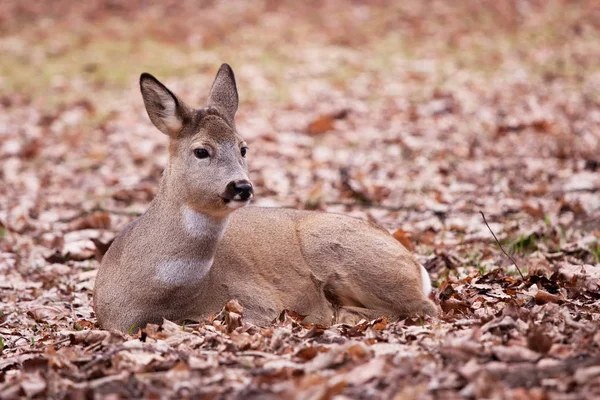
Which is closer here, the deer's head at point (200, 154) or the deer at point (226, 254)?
the deer's head at point (200, 154)

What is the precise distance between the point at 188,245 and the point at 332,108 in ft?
25.9

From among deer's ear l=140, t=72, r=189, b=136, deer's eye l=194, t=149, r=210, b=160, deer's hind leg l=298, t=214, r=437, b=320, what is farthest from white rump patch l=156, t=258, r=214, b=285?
deer's hind leg l=298, t=214, r=437, b=320

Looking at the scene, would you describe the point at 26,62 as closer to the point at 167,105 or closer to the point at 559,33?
the point at 559,33

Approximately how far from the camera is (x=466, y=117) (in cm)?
1231

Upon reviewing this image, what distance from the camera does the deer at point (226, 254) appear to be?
5.30 metres

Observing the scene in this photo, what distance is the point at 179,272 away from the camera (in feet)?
17.5

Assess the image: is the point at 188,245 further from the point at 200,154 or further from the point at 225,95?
the point at 225,95

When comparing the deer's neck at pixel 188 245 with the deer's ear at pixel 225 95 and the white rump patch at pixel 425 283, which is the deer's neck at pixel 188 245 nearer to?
the deer's ear at pixel 225 95

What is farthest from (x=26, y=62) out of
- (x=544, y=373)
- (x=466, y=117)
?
(x=544, y=373)

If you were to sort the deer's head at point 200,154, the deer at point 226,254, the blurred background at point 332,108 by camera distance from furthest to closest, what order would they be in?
the blurred background at point 332,108 → the deer at point 226,254 → the deer's head at point 200,154

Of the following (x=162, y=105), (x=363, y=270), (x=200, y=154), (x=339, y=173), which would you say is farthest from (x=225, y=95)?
(x=339, y=173)

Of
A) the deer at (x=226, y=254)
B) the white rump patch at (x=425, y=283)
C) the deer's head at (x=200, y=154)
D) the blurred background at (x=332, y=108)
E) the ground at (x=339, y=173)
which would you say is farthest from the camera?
the blurred background at (x=332, y=108)

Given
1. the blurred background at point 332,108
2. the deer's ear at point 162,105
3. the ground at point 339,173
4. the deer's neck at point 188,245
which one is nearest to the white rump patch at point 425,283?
the ground at point 339,173

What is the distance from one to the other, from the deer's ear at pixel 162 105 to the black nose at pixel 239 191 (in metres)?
0.64
